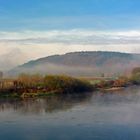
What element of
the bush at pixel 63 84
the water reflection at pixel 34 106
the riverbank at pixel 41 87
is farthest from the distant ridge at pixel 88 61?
the water reflection at pixel 34 106

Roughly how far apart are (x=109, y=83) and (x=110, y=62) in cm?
8205

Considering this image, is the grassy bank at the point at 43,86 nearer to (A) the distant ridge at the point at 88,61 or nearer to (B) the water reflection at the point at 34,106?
(B) the water reflection at the point at 34,106

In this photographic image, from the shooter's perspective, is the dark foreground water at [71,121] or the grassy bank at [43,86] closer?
the dark foreground water at [71,121]

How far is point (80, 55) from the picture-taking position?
119 meters

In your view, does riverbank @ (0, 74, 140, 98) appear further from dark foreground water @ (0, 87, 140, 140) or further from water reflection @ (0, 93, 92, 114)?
dark foreground water @ (0, 87, 140, 140)

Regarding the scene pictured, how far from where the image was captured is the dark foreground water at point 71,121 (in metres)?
11.0

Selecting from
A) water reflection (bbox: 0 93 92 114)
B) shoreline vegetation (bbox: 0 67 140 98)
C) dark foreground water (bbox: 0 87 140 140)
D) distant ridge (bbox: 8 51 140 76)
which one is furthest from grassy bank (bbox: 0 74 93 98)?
distant ridge (bbox: 8 51 140 76)

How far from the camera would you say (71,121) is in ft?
43.2

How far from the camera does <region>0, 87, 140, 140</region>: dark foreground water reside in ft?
36.0

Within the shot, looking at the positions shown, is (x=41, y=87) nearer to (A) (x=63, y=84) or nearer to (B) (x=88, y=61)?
(A) (x=63, y=84)

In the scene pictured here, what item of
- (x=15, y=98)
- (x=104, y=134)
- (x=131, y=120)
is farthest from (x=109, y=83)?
(x=104, y=134)

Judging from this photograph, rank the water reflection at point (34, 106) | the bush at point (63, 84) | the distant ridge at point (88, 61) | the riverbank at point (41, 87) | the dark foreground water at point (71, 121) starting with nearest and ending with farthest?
the dark foreground water at point (71, 121) < the water reflection at point (34, 106) < the riverbank at point (41, 87) < the bush at point (63, 84) < the distant ridge at point (88, 61)

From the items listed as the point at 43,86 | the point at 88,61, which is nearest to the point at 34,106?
the point at 43,86

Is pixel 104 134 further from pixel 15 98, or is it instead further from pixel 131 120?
pixel 15 98
